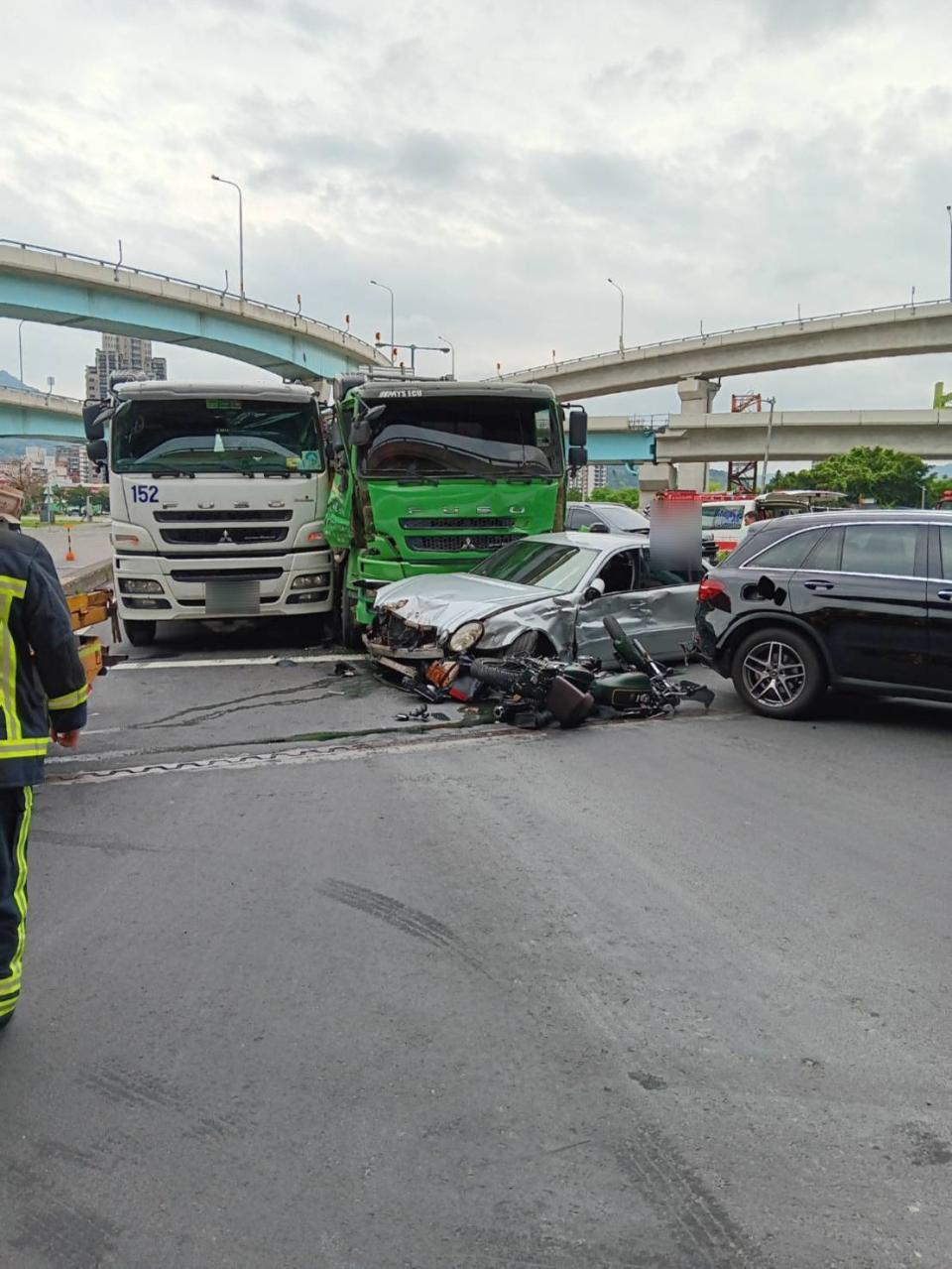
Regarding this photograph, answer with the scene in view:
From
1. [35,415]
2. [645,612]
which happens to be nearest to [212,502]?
[645,612]

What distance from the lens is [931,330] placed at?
1721 inches

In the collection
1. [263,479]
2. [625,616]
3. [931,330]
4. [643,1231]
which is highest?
[931,330]

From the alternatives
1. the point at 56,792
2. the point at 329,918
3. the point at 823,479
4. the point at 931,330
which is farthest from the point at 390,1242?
the point at 823,479

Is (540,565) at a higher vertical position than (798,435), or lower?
lower

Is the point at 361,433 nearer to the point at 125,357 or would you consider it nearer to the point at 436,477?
the point at 436,477

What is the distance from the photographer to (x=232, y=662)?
10.8 meters

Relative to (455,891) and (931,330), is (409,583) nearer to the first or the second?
(455,891)

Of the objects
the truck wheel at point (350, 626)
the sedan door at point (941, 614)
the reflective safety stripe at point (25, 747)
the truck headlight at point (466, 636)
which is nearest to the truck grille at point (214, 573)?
the truck wheel at point (350, 626)

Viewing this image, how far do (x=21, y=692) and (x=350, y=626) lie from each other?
8276 millimetres

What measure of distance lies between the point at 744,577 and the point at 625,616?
1.54 metres

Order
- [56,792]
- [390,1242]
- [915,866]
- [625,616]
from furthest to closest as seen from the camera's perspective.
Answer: [625,616] → [56,792] → [915,866] → [390,1242]

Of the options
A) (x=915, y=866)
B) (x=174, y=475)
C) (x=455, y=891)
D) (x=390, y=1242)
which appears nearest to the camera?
(x=390, y=1242)

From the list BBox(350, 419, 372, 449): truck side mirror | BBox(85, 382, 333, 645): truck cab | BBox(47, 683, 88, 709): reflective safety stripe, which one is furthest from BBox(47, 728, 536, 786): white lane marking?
BBox(350, 419, 372, 449): truck side mirror

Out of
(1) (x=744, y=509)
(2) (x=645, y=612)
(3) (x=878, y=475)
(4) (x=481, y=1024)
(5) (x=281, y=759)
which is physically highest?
(3) (x=878, y=475)
